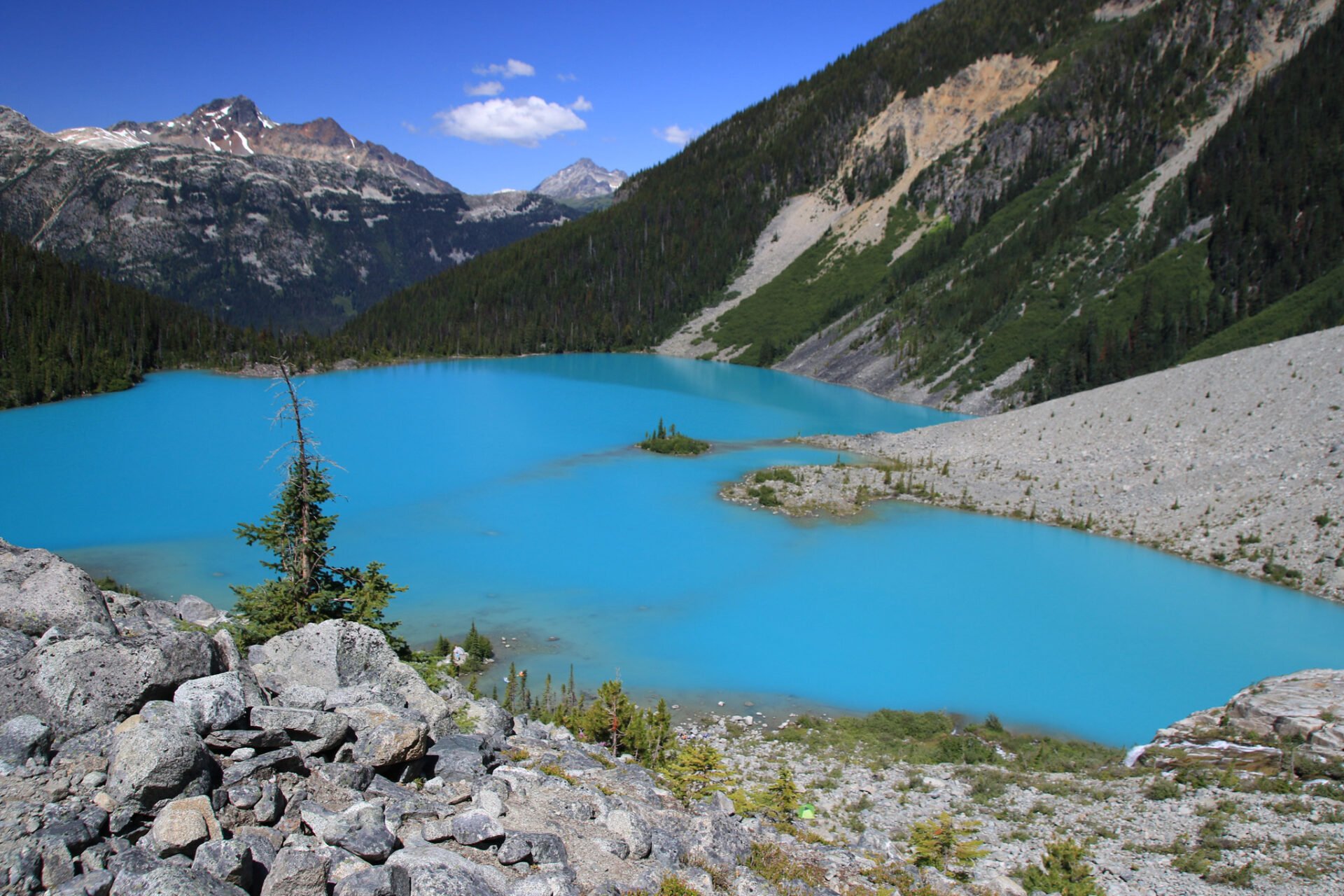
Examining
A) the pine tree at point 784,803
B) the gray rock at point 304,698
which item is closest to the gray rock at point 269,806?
the gray rock at point 304,698

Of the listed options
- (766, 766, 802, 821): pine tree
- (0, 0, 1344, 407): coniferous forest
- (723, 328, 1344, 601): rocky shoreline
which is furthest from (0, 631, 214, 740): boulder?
(0, 0, 1344, 407): coniferous forest

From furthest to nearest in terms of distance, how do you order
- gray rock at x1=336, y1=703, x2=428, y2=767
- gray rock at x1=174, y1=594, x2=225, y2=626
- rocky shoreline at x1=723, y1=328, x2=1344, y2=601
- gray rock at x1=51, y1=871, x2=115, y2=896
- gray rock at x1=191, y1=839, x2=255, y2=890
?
rocky shoreline at x1=723, y1=328, x2=1344, y2=601 < gray rock at x1=174, y1=594, x2=225, y2=626 < gray rock at x1=336, y1=703, x2=428, y2=767 < gray rock at x1=191, y1=839, x2=255, y2=890 < gray rock at x1=51, y1=871, x2=115, y2=896

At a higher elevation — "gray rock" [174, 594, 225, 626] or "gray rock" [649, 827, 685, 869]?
"gray rock" [649, 827, 685, 869]

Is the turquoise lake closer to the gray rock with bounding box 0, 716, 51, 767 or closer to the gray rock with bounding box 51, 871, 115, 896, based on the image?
the gray rock with bounding box 0, 716, 51, 767

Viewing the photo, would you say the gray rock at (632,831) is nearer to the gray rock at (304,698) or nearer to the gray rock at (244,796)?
the gray rock at (244,796)

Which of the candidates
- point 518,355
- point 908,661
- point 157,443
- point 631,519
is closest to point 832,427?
point 631,519

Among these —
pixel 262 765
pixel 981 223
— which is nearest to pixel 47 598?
pixel 262 765

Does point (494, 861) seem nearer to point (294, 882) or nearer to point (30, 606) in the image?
point (294, 882)
